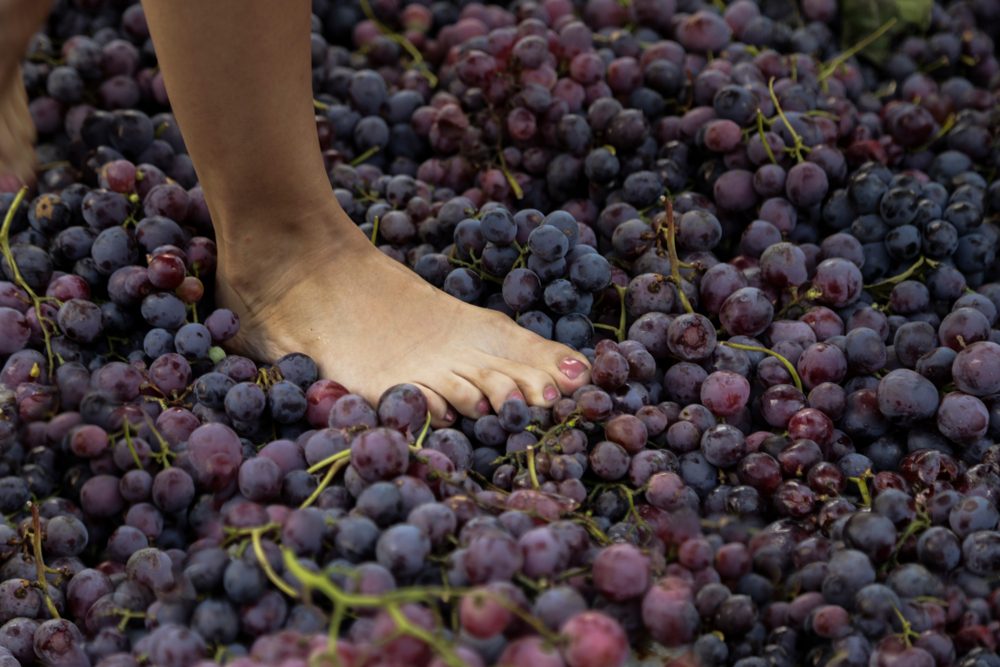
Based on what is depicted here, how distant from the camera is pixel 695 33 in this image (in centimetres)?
191

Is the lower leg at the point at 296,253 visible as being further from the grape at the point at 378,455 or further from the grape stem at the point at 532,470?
the grape at the point at 378,455

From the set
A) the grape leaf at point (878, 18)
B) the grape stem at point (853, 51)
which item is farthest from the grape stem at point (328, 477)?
the grape leaf at point (878, 18)

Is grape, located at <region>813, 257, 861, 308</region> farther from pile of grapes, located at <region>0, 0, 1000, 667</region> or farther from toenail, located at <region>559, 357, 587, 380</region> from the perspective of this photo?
toenail, located at <region>559, 357, 587, 380</region>

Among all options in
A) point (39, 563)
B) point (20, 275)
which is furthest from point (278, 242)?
point (39, 563)

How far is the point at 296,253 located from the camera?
150 centimetres

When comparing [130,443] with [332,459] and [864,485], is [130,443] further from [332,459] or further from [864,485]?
[864,485]

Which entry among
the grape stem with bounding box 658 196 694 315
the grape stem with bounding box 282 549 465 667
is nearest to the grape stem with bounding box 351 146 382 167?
the grape stem with bounding box 658 196 694 315

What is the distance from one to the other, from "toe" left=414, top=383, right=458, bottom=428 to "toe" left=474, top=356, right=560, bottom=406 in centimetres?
7

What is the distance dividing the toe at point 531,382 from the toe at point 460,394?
31mm

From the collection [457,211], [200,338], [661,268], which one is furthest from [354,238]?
[661,268]

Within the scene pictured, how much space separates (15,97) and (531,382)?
34.1 inches

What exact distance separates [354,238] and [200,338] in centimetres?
26

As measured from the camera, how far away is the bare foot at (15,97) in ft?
4.90

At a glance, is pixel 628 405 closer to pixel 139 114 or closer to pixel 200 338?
pixel 200 338
